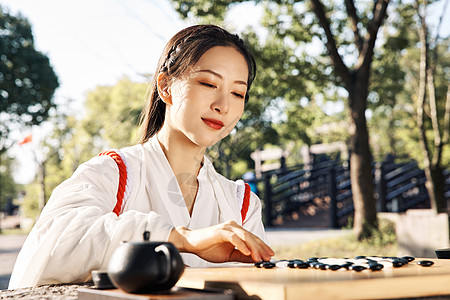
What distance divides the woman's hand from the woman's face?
1.68 ft

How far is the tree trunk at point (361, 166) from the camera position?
9.38 m

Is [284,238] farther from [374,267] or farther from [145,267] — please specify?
[145,267]

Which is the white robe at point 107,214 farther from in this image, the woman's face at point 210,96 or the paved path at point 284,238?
the paved path at point 284,238

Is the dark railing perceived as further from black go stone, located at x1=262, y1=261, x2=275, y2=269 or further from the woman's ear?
black go stone, located at x1=262, y1=261, x2=275, y2=269

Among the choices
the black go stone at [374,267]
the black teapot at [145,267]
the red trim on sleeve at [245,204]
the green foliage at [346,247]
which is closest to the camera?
the black teapot at [145,267]

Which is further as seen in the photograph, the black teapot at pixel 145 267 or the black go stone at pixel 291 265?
the black go stone at pixel 291 265

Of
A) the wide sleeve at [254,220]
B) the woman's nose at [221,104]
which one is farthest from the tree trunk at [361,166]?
the woman's nose at [221,104]

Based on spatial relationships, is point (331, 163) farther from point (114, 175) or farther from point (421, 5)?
point (114, 175)

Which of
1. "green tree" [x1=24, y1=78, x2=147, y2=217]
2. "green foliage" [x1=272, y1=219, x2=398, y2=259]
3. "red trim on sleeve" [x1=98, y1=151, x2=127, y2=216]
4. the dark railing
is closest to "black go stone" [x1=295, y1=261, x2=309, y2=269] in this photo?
"red trim on sleeve" [x1=98, y1=151, x2=127, y2=216]

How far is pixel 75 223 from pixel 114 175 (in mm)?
329

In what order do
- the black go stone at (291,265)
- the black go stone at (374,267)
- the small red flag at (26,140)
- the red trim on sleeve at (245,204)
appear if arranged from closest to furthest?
1. the black go stone at (374,267)
2. the black go stone at (291,265)
3. the red trim on sleeve at (245,204)
4. the small red flag at (26,140)

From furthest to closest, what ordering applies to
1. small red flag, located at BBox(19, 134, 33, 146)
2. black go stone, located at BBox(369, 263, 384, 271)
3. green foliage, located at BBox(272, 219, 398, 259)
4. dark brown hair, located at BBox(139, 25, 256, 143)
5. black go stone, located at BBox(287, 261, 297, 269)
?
small red flag, located at BBox(19, 134, 33, 146), green foliage, located at BBox(272, 219, 398, 259), dark brown hair, located at BBox(139, 25, 256, 143), black go stone, located at BBox(287, 261, 297, 269), black go stone, located at BBox(369, 263, 384, 271)

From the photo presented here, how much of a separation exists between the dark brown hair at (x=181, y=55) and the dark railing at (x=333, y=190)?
33.6 ft

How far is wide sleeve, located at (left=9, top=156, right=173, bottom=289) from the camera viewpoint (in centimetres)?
139
